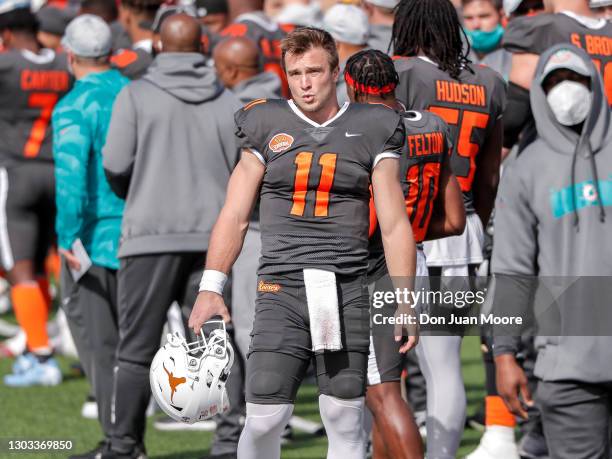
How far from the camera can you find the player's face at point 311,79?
5.24m

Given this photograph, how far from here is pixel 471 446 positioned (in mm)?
7961

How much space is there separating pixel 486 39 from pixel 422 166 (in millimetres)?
3339

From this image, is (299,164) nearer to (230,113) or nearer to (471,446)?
(230,113)

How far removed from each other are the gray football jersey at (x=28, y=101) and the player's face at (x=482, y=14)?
11.0 ft

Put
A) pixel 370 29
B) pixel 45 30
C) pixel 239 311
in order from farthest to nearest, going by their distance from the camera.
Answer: pixel 45 30, pixel 370 29, pixel 239 311

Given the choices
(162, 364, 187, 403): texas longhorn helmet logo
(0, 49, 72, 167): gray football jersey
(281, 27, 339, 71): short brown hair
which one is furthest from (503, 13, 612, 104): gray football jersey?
(0, 49, 72, 167): gray football jersey

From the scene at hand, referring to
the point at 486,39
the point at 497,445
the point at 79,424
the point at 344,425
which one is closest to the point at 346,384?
the point at 344,425

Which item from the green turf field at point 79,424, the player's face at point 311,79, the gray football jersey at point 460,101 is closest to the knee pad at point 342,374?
the player's face at point 311,79

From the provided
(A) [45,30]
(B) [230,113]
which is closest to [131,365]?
(B) [230,113]

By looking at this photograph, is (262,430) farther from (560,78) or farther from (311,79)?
(560,78)

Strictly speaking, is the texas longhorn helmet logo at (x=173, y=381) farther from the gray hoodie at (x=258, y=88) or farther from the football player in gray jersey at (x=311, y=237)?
the gray hoodie at (x=258, y=88)

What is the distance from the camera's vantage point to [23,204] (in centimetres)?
1020

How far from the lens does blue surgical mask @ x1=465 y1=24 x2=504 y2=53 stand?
8939mm

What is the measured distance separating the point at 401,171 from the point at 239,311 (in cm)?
220
